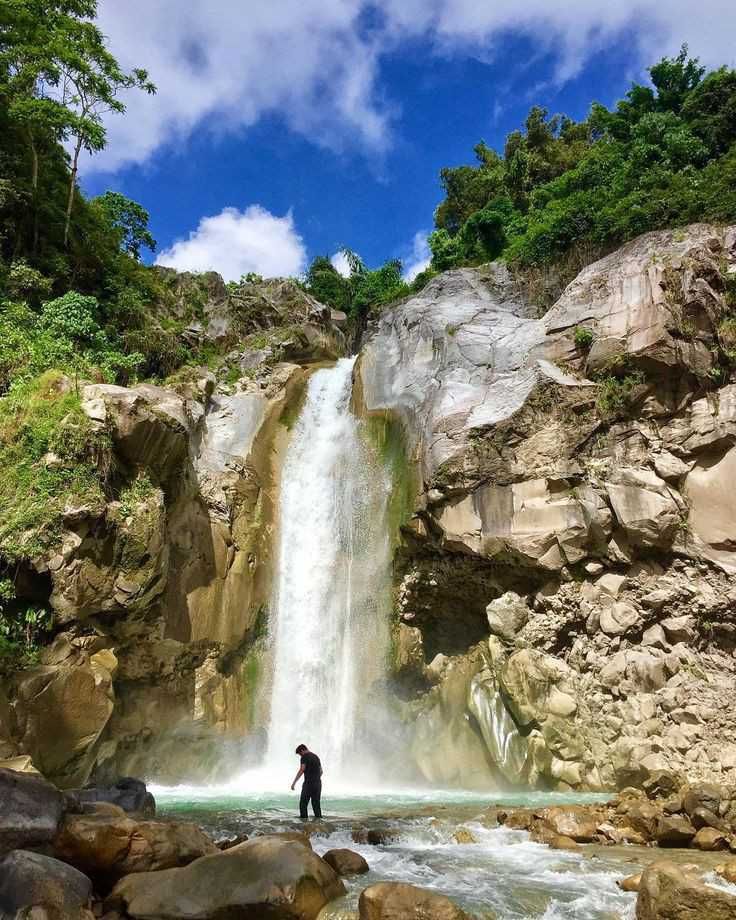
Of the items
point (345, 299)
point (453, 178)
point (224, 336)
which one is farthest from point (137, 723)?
point (453, 178)

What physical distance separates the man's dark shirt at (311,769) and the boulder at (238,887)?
15.4 ft

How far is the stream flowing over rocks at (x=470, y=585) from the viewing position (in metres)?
13.8

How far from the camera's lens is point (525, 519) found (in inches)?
683

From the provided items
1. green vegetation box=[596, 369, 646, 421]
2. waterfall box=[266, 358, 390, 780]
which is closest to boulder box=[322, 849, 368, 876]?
waterfall box=[266, 358, 390, 780]

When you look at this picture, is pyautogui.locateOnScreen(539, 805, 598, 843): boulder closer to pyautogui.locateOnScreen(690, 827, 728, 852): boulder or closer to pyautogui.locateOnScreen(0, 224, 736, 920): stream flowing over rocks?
pyautogui.locateOnScreen(0, 224, 736, 920): stream flowing over rocks

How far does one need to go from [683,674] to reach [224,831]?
1049 centimetres

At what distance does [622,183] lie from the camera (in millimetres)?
27594

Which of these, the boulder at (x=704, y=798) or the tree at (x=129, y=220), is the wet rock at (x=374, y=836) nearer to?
the boulder at (x=704, y=798)

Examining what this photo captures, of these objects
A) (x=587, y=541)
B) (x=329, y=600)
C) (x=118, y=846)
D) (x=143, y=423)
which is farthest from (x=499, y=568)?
(x=118, y=846)

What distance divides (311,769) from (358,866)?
3760 mm

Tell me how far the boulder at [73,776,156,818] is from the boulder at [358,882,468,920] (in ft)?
21.3

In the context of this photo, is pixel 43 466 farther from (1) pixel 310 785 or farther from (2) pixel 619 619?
(2) pixel 619 619

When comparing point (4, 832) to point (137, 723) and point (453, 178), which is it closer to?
point (137, 723)

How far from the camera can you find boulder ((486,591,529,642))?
17.1 metres
